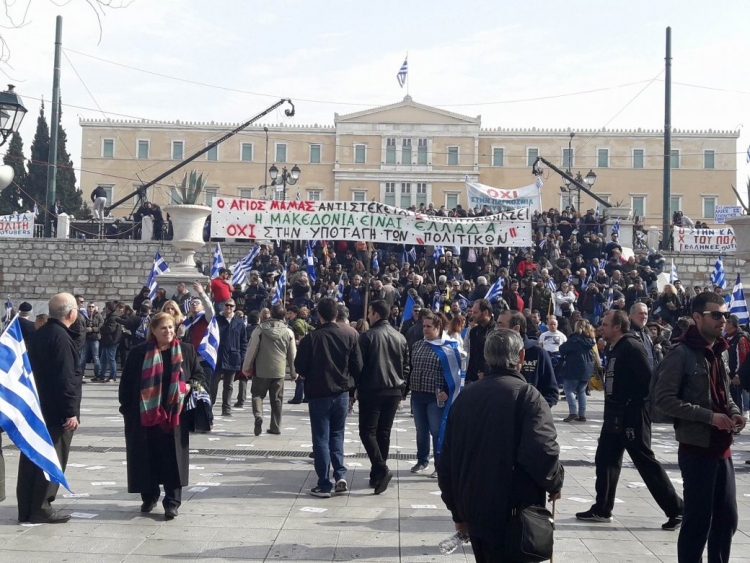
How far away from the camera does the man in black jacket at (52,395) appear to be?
256 inches

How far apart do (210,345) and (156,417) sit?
176 inches

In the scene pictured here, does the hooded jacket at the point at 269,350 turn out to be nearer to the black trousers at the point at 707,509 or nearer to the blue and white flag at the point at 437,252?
the black trousers at the point at 707,509

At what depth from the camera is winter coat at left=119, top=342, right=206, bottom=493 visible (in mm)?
6758

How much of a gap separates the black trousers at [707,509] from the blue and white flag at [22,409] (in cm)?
392

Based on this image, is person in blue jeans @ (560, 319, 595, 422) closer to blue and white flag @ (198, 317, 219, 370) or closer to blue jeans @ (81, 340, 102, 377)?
blue and white flag @ (198, 317, 219, 370)

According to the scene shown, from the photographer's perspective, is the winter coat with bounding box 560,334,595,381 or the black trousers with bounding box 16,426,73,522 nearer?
the black trousers with bounding box 16,426,73,522

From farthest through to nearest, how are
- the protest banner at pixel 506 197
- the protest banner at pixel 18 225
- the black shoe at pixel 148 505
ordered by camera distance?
the protest banner at pixel 18 225 → the protest banner at pixel 506 197 → the black shoe at pixel 148 505

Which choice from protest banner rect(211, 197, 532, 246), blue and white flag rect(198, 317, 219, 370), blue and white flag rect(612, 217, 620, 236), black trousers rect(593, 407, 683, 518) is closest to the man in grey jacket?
blue and white flag rect(198, 317, 219, 370)

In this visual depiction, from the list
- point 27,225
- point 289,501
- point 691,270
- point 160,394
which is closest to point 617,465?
point 289,501

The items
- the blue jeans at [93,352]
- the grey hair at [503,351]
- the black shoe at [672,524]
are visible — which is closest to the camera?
the grey hair at [503,351]

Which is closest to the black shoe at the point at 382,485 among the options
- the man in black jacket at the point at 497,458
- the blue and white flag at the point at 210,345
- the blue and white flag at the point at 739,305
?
the man in black jacket at the point at 497,458

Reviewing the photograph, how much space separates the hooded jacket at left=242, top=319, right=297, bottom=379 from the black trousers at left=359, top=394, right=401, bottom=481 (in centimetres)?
323

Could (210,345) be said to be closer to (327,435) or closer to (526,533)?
(327,435)

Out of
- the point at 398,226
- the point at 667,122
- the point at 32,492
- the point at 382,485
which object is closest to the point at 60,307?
the point at 32,492
